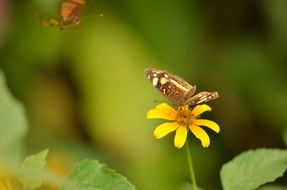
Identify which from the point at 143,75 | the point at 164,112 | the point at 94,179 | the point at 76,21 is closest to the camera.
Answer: the point at 94,179

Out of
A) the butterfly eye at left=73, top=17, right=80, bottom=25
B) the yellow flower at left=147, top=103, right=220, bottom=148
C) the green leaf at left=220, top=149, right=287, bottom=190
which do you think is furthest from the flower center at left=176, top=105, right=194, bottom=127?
the butterfly eye at left=73, top=17, right=80, bottom=25

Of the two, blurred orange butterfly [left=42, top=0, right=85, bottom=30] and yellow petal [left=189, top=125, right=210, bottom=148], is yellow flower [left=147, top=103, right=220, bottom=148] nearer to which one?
yellow petal [left=189, top=125, right=210, bottom=148]

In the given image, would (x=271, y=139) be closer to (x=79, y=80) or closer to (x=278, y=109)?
(x=278, y=109)

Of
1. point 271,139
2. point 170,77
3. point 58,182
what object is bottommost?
point 271,139

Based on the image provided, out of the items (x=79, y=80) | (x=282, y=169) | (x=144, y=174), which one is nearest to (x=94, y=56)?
(x=79, y=80)

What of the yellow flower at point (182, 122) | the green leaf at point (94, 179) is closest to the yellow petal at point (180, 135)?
the yellow flower at point (182, 122)

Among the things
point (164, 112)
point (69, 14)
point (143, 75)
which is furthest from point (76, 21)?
point (143, 75)

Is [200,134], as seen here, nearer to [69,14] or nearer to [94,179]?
[94,179]
